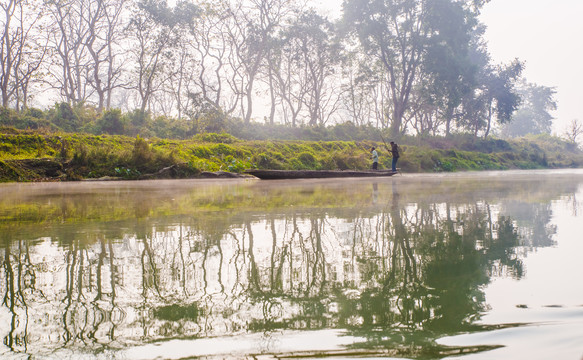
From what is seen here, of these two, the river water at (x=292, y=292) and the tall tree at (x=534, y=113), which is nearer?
the river water at (x=292, y=292)

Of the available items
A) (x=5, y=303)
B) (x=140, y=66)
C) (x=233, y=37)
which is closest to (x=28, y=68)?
(x=140, y=66)

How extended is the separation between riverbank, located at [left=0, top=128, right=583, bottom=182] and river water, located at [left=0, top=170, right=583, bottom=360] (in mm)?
11886

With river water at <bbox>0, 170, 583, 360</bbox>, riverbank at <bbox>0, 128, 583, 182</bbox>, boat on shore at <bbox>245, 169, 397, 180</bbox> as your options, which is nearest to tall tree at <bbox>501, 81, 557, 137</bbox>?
riverbank at <bbox>0, 128, 583, 182</bbox>

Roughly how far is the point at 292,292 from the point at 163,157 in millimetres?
15634

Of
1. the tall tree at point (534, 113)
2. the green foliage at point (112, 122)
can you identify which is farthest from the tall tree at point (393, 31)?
the tall tree at point (534, 113)

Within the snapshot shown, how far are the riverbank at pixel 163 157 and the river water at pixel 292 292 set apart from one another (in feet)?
39.0

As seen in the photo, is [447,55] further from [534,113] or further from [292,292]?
[534,113]

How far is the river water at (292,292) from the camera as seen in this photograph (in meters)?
1.43

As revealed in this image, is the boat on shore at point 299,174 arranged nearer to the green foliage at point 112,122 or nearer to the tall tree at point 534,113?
the green foliage at point 112,122

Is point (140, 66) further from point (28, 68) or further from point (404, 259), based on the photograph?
point (404, 259)

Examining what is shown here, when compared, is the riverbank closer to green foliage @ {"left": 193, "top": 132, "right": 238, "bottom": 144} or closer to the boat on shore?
green foliage @ {"left": 193, "top": 132, "right": 238, "bottom": 144}

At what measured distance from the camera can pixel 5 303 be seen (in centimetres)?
186

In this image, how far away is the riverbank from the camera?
48.3 ft

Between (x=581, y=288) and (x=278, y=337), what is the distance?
1.53m
